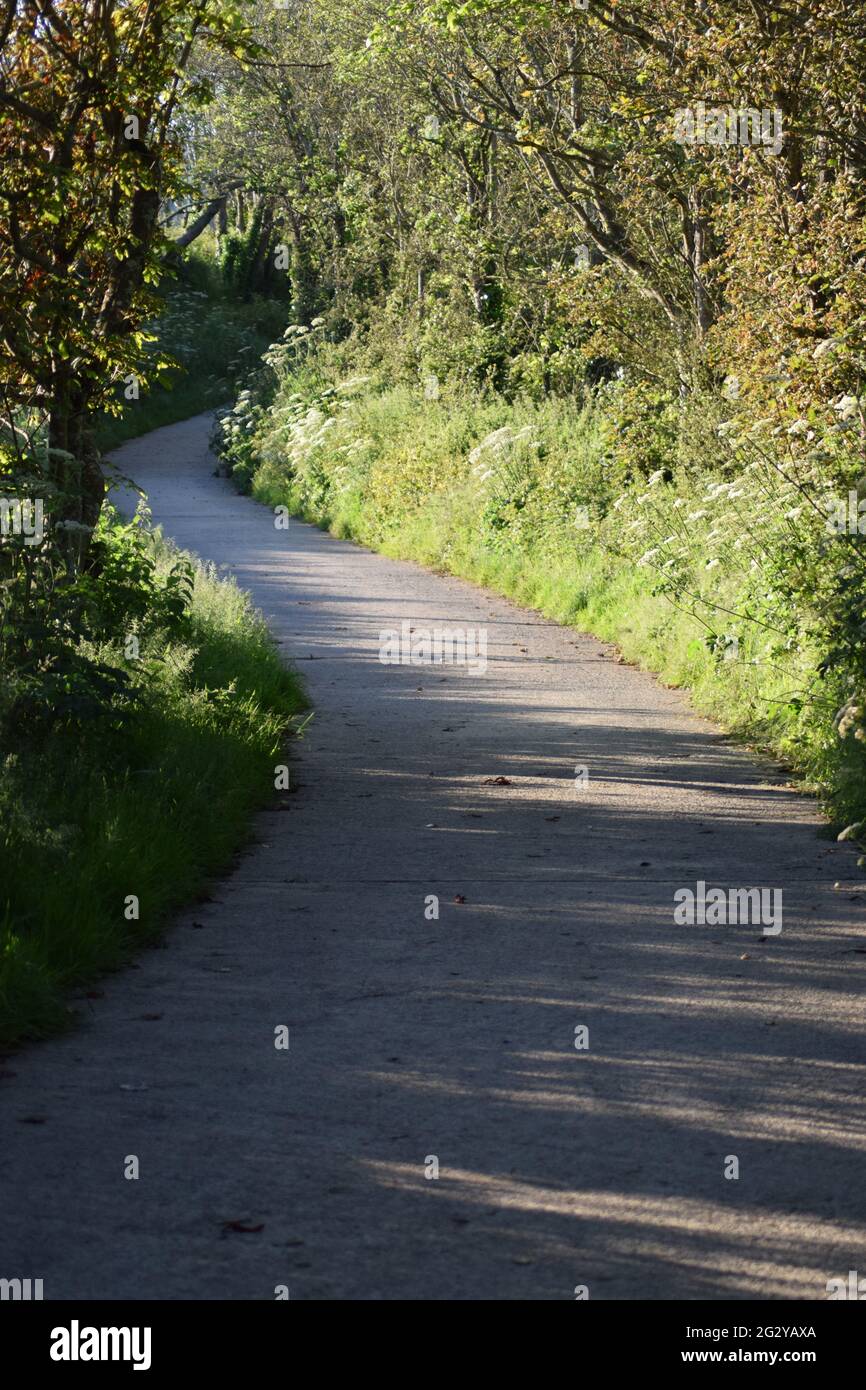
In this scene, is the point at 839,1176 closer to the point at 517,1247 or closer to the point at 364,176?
the point at 517,1247

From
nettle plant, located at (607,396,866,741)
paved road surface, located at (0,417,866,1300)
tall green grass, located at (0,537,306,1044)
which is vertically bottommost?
paved road surface, located at (0,417,866,1300)

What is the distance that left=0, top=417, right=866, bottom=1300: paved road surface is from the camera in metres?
4.10

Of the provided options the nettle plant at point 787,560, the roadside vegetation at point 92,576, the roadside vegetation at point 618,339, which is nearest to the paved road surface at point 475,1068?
the roadside vegetation at point 92,576

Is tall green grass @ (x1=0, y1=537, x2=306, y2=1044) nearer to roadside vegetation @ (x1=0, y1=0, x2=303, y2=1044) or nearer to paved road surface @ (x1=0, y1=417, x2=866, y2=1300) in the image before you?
roadside vegetation @ (x1=0, y1=0, x2=303, y2=1044)

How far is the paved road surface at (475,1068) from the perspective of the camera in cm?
410

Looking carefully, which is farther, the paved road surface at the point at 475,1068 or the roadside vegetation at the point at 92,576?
the roadside vegetation at the point at 92,576

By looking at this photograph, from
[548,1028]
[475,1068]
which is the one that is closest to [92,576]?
[548,1028]

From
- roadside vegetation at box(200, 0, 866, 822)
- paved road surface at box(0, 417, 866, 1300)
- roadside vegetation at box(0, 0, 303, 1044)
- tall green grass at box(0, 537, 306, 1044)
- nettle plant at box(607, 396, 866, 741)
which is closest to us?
paved road surface at box(0, 417, 866, 1300)

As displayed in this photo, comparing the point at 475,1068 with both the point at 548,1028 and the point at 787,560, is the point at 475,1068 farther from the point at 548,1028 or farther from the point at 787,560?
the point at 787,560

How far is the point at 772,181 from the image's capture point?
13.4 m

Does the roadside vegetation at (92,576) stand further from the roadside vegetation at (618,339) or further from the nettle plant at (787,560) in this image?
the roadside vegetation at (618,339)

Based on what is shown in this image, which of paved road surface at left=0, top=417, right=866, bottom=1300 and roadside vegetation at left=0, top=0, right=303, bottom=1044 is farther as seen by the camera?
roadside vegetation at left=0, top=0, right=303, bottom=1044

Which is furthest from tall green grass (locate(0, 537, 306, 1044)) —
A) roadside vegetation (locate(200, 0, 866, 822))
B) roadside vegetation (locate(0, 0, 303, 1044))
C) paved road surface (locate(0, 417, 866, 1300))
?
roadside vegetation (locate(200, 0, 866, 822))

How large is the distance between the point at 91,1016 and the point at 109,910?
0.91 metres
